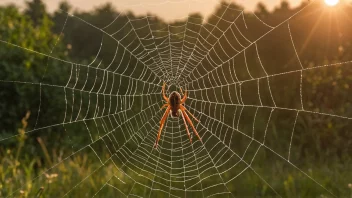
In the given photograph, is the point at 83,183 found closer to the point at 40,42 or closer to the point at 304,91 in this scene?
the point at 304,91

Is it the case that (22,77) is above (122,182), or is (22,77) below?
above

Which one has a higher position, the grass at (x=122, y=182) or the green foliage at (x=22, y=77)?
the green foliage at (x=22, y=77)

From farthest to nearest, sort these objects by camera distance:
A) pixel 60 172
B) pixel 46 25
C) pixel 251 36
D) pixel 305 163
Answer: pixel 46 25, pixel 251 36, pixel 305 163, pixel 60 172

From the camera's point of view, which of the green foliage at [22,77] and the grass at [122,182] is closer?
the grass at [122,182]

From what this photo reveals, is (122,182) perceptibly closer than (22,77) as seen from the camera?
Yes

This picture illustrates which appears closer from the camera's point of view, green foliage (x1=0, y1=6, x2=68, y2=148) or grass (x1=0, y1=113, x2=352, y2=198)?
grass (x1=0, y1=113, x2=352, y2=198)

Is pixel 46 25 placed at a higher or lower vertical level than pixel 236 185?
higher

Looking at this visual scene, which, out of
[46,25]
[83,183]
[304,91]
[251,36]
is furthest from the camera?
[46,25]

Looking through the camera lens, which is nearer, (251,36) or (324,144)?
(324,144)

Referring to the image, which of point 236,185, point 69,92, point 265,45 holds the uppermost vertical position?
point 265,45

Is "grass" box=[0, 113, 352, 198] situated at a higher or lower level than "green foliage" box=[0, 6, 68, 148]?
lower

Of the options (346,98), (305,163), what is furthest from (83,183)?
(346,98)
